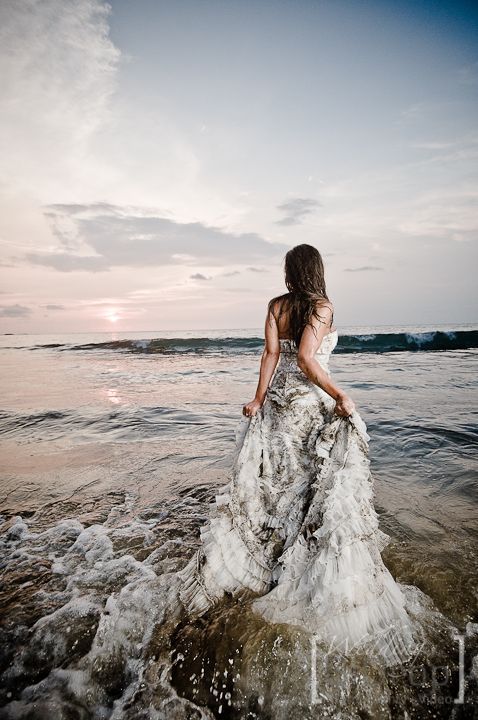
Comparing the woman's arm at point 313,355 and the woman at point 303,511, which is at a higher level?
the woman's arm at point 313,355

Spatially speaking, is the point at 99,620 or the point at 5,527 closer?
the point at 99,620

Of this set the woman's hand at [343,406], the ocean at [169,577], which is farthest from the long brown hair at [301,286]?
the ocean at [169,577]

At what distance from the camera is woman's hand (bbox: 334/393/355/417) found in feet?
9.18

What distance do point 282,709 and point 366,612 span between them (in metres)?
0.74

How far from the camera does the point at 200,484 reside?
539cm

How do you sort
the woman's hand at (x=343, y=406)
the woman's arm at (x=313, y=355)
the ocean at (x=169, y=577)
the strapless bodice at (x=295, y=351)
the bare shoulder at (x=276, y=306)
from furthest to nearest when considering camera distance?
1. the bare shoulder at (x=276, y=306)
2. the strapless bodice at (x=295, y=351)
3. the woman's arm at (x=313, y=355)
4. the woman's hand at (x=343, y=406)
5. the ocean at (x=169, y=577)

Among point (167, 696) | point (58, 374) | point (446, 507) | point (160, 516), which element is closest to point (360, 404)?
point (446, 507)

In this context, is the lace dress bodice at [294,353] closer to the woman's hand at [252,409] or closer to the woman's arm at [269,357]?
the woman's arm at [269,357]

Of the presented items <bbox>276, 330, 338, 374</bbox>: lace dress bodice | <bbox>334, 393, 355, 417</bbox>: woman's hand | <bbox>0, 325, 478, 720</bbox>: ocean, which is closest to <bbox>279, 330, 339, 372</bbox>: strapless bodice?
<bbox>276, 330, 338, 374</bbox>: lace dress bodice

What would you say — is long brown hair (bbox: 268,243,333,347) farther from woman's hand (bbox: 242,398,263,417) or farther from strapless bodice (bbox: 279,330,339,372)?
woman's hand (bbox: 242,398,263,417)

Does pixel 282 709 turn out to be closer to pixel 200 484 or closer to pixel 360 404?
pixel 200 484

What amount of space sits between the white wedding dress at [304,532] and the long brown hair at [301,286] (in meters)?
0.27

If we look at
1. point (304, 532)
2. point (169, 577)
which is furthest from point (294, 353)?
point (169, 577)

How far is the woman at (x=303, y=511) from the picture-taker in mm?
2312
